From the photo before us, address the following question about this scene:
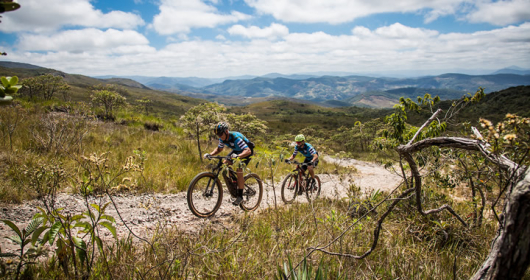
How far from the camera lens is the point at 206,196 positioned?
602 centimetres

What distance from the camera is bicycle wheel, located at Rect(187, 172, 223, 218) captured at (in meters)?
5.73

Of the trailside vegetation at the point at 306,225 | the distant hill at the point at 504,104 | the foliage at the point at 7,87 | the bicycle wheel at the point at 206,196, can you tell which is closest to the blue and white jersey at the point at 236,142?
the bicycle wheel at the point at 206,196

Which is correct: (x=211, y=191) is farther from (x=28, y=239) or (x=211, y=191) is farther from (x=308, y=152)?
(x=28, y=239)

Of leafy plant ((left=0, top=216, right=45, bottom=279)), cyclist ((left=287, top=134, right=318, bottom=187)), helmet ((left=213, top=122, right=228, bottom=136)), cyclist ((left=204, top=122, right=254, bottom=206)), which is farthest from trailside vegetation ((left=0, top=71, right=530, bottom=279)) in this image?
helmet ((left=213, top=122, right=228, bottom=136))

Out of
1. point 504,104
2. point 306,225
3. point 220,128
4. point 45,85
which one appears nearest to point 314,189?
point 306,225

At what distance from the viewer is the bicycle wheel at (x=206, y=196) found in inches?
225

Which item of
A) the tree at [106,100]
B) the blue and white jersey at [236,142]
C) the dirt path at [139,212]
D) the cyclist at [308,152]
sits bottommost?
the dirt path at [139,212]

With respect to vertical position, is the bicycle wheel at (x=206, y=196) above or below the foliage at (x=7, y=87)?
below

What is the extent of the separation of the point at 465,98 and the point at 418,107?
0.94 metres

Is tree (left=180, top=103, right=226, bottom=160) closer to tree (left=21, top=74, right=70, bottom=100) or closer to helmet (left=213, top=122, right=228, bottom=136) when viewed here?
helmet (left=213, top=122, right=228, bottom=136)

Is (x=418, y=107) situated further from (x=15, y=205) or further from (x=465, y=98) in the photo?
(x=15, y=205)

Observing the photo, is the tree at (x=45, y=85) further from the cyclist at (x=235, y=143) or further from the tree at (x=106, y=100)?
the cyclist at (x=235, y=143)

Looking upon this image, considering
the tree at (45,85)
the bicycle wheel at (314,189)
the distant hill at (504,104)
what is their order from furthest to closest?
the distant hill at (504,104)
the tree at (45,85)
the bicycle wheel at (314,189)

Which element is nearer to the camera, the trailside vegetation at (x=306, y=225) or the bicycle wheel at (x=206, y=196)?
the trailside vegetation at (x=306, y=225)
